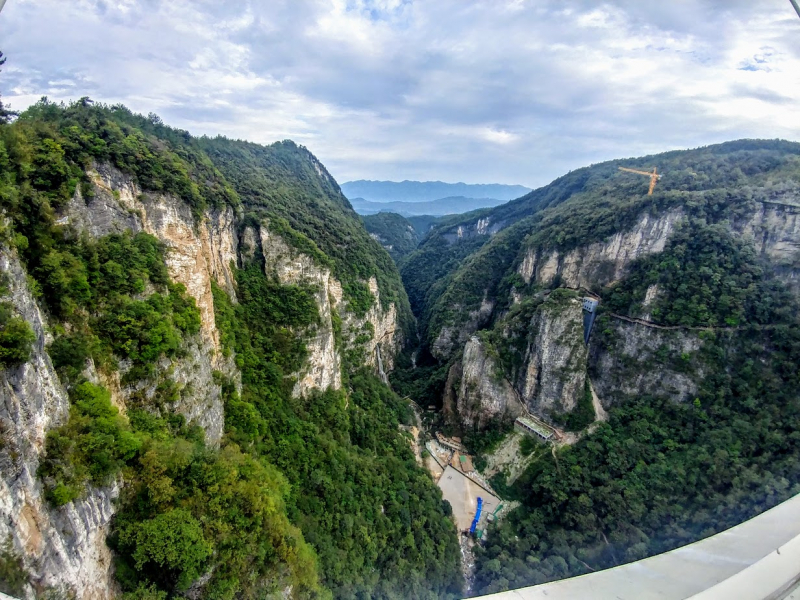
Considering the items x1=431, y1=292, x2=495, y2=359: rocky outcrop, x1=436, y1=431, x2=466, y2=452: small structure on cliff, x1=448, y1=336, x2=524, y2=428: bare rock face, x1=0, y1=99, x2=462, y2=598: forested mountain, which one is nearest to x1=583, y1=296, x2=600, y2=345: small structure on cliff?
x1=448, y1=336, x2=524, y2=428: bare rock face

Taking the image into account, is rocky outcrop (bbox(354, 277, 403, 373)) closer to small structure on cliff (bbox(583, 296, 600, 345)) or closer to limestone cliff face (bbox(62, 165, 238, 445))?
limestone cliff face (bbox(62, 165, 238, 445))

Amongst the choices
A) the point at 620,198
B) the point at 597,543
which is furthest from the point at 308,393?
the point at 620,198

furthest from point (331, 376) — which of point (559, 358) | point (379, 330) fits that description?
point (559, 358)

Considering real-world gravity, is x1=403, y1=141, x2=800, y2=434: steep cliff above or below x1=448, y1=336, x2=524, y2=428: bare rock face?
above

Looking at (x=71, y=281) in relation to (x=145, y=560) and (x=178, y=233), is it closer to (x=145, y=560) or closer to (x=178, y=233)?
(x=178, y=233)

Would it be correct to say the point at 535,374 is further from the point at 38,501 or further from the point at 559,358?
the point at 38,501
